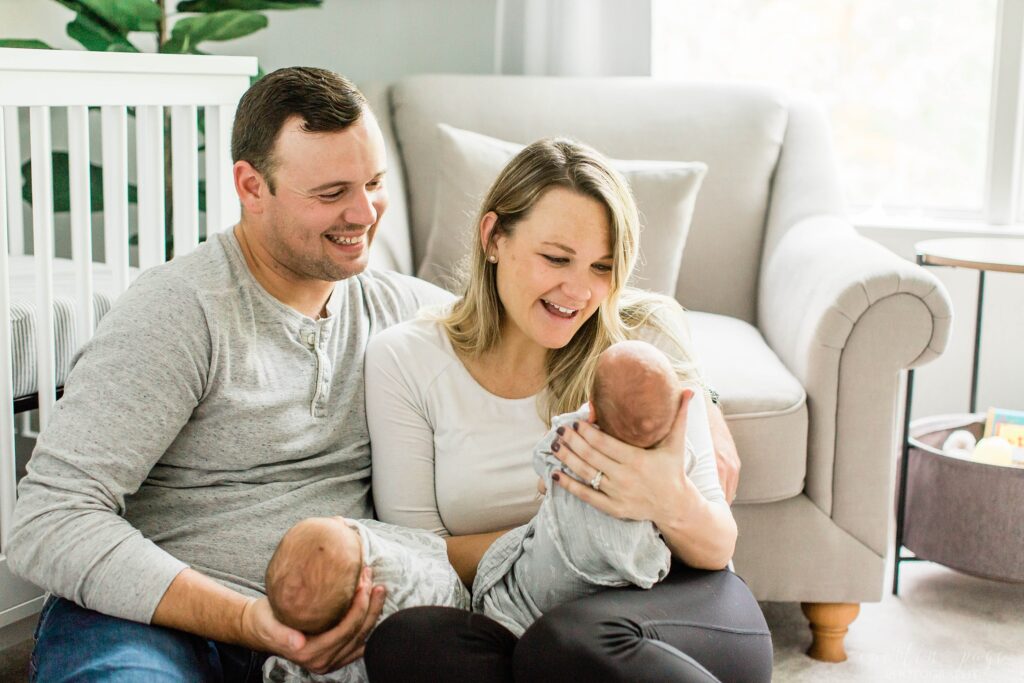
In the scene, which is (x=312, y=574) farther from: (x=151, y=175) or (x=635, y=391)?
(x=151, y=175)

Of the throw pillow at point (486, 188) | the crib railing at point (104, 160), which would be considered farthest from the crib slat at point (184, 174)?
the throw pillow at point (486, 188)

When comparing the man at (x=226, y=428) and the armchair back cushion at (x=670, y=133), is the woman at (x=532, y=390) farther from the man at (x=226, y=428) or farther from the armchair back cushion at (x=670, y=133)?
the armchair back cushion at (x=670, y=133)

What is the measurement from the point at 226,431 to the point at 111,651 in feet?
1.03

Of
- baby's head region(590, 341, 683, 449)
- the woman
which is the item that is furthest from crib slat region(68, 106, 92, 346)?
baby's head region(590, 341, 683, 449)

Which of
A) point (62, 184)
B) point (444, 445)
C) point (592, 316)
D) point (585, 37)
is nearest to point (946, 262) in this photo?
point (592, 316)

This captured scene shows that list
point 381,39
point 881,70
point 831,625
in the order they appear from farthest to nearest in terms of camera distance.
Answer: point 381,39
point 881,70
point 831,625

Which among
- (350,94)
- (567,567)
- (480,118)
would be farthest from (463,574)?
(480,118)

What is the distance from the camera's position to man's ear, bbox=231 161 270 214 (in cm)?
146

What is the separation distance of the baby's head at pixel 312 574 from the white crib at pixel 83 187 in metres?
0.65

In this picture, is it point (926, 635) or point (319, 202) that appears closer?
point (319, 202)

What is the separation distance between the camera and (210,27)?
2.54m

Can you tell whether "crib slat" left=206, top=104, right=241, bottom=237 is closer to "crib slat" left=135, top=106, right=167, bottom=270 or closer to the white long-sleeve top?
"crib slat" left=135, top=106, right=167, bottom=270

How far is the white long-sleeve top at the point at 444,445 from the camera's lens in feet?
4.91

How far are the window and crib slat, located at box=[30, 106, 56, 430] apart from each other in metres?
1.88
